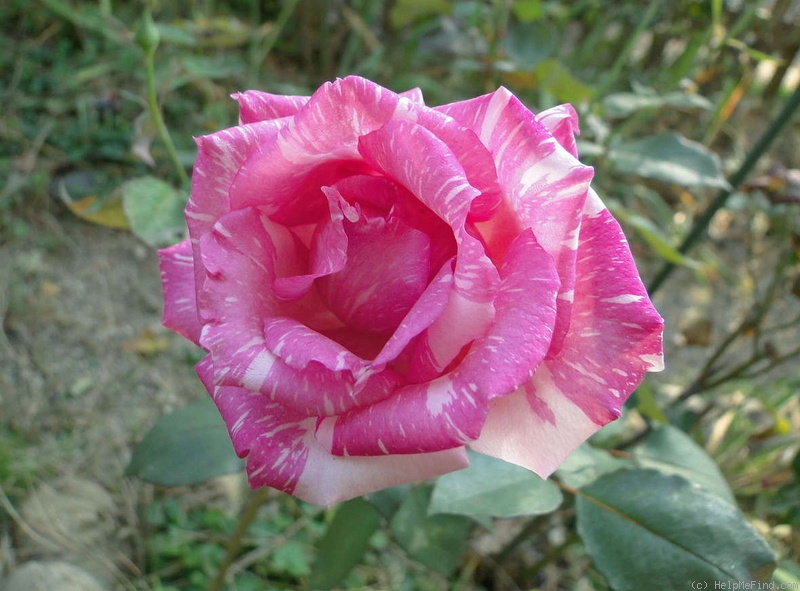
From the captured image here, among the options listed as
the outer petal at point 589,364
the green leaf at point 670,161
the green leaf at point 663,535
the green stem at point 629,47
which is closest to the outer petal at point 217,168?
the outer petal at point 589,364

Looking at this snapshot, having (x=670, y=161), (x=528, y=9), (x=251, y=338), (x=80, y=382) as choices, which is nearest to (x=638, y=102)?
(x=670, y=161)

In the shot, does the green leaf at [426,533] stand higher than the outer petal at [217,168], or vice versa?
the outer petal at [217,168]

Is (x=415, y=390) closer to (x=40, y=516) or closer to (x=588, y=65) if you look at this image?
(x=40, y=516)

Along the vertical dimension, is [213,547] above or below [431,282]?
below

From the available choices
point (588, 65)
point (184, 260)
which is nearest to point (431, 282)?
point (184, 260)

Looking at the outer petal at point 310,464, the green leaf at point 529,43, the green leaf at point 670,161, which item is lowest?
the outer petal at point 310,464

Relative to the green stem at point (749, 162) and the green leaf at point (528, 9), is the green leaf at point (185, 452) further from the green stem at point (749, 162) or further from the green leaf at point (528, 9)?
the green leaf at point (528, 9)

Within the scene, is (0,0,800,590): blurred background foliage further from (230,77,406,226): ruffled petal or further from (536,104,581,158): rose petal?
(536,104,581,158): rose petal
